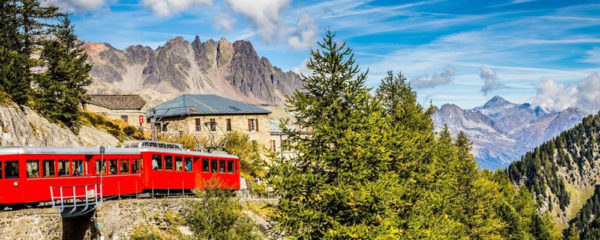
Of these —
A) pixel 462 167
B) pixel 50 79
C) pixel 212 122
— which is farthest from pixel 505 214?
pixel 50 79

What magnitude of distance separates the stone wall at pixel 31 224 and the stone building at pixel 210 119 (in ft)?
117

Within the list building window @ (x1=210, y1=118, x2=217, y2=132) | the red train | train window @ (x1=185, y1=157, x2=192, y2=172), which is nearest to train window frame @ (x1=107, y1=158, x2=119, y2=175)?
the red train

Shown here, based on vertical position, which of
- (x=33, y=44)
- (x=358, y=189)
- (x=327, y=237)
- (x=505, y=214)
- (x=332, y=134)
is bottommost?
(x=505, y=214)

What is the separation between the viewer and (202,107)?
60.4 metres

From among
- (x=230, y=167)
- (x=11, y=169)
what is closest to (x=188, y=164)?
(x=230, y=167)

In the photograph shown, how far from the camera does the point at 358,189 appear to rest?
19.0 m

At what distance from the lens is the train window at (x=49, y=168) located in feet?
72.0

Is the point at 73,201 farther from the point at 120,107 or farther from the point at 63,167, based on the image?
the point at 120,107

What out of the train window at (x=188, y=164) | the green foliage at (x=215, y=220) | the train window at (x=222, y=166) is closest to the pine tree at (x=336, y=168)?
the green foliage at (x=215, y=220)

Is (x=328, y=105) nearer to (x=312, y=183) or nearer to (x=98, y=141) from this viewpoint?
(x=312, y=183)

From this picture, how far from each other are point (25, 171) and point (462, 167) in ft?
100

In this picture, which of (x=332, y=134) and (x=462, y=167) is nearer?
(x=332, y=134)

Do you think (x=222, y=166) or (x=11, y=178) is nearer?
(x=11, y=178)

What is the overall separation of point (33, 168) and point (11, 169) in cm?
92
